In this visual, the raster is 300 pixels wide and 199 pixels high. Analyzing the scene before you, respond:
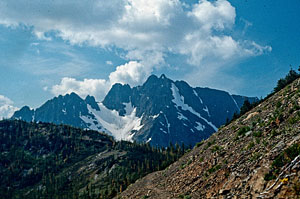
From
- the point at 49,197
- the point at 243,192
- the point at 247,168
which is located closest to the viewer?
the point at 243,192

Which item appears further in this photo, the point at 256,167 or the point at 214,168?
the point at 214,168

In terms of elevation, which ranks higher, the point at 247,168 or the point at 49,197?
the point at 247,168

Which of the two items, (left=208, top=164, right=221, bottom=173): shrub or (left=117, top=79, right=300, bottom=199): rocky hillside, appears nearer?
(left=117, top=79, right=300, bottom=199): rocky hillside

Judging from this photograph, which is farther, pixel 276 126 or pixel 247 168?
pixel 276 126

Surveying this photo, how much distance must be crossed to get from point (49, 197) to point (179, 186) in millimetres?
182944

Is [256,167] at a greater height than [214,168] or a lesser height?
greater

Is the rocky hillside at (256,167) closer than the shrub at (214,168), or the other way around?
the rocky hillside at (256,167)

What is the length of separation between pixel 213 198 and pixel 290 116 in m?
12.9

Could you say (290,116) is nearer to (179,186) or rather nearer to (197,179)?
(197,179)

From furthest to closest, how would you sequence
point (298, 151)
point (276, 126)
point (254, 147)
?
point (276, 126), point (254, 147), point (298, 151)

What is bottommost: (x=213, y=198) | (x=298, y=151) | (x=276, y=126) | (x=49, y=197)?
(x=49, y=197)

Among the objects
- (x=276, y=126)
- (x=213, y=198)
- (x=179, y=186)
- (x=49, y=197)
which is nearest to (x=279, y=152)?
(x=213, y=198)

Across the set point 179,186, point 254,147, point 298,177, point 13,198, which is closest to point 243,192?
point 298,177

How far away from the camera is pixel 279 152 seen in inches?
769
